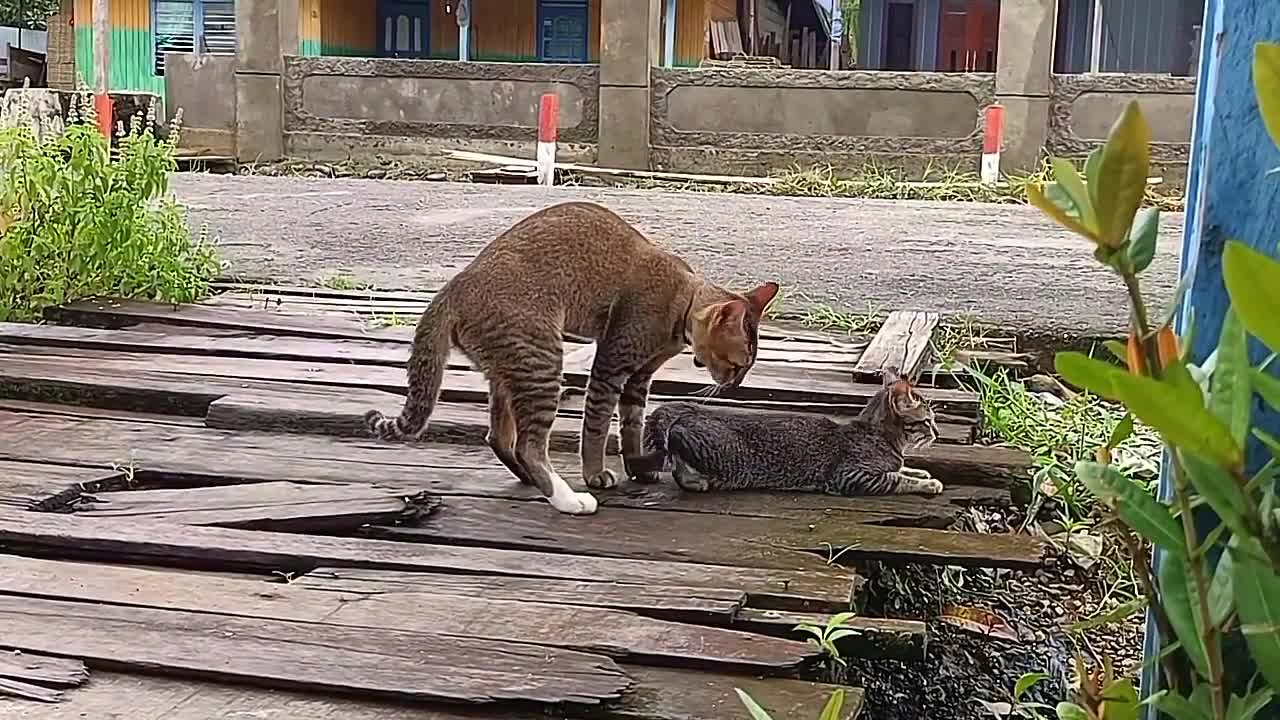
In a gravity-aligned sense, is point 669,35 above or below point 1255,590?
above

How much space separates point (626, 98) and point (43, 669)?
13447 millimetres

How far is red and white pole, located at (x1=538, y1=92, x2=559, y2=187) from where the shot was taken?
1441cm

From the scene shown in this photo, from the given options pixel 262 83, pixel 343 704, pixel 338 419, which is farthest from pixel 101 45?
pixel 343 704

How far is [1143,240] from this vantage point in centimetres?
95

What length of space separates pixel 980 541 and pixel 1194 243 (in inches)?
67.8

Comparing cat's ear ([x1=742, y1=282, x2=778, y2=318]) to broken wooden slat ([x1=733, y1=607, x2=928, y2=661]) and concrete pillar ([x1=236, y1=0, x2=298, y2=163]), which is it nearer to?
broken wooden slat ([x1=733, y1=607, x2=928, y2=661])

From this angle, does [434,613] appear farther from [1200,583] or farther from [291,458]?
[1200,583]

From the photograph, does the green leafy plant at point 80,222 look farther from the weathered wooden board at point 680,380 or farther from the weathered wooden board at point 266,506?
the weathered wooden board at point 266,506

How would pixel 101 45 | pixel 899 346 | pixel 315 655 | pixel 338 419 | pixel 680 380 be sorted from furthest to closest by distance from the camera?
pixel 101 45
pixel 899 346
pixel 680 380
pixel 338 419
pixel 315 655

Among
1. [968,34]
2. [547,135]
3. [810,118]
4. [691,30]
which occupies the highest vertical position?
[968,34]

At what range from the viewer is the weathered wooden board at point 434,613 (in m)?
2.35

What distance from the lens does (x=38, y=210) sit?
5473 millimetres

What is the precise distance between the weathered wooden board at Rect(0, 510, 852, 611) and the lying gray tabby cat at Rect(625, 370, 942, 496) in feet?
1.78

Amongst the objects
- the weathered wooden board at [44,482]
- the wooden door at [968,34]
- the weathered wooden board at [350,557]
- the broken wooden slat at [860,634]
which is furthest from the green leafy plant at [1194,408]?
the wooden door at [968,34]
